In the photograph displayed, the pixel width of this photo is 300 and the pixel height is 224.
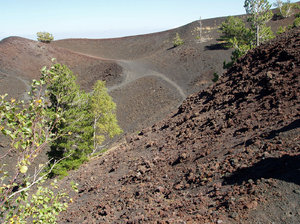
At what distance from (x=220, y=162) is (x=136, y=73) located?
39.8m

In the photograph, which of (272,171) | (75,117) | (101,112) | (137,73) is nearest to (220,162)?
(272,171)

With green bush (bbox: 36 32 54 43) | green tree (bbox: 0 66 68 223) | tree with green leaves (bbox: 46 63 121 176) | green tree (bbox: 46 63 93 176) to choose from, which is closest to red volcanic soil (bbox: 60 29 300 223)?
green tree (bbox: 46 63 93 176)

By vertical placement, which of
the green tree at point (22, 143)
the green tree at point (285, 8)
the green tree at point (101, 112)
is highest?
the green tree at point (285, 8)

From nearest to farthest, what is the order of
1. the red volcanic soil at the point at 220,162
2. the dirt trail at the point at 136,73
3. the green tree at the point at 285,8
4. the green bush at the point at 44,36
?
the red volcanic soil at the point at 220,162 → the dirt trail at the point at 136,73 → the green tree at the point at 285,8 → the green bush at the point at 44,36

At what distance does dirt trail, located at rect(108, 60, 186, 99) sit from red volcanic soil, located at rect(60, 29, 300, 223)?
22.9 meters

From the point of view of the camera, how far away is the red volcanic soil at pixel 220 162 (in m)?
7.38

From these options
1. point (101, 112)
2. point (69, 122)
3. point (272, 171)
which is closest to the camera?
point (272, 171)

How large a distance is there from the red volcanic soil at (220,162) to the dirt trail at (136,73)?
22.9 m

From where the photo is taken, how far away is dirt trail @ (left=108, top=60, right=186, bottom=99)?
42.7 m

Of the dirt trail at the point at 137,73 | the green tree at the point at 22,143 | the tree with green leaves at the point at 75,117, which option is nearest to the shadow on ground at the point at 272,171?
the green tree at the point at 22,143

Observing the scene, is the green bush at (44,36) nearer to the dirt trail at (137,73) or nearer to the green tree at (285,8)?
the dirt trail at (137,73)

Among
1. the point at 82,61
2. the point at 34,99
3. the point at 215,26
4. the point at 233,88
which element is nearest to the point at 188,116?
the point at 233,88

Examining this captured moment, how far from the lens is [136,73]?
48250 millimetres

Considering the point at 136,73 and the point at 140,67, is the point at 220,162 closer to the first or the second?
the point at 136,73
